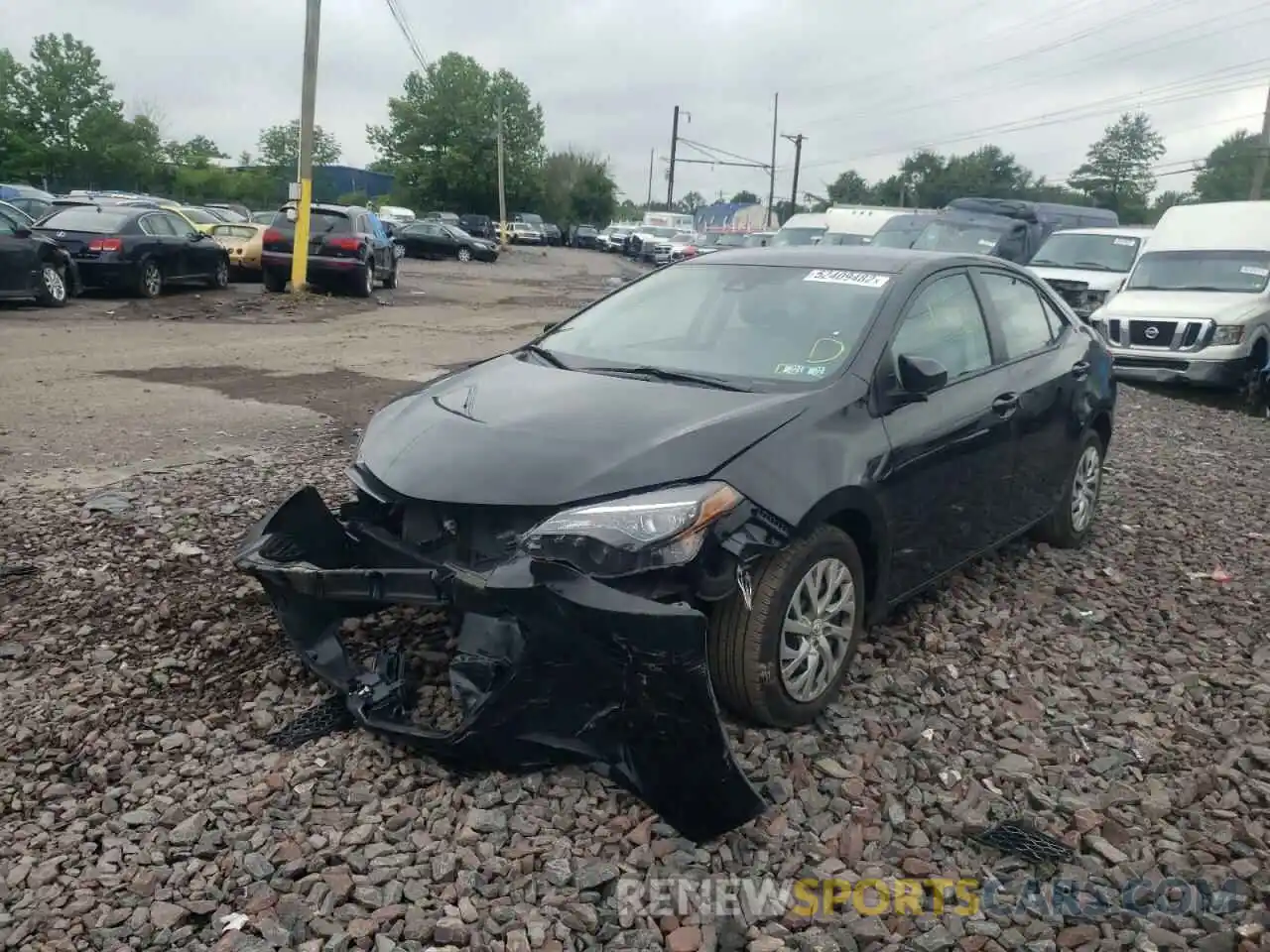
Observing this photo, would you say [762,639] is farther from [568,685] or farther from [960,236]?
[960,236]

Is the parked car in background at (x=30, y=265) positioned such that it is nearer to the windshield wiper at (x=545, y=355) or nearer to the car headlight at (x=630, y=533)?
the windshield wiper at (x=545, y=355)

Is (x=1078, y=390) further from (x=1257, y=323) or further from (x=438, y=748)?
(x=1257, y=323)

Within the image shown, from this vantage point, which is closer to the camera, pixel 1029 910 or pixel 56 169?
pixel 1029 910

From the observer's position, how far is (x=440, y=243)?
1571 inches

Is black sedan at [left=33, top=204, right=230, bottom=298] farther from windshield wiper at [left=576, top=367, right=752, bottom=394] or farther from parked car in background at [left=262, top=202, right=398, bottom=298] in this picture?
windshield wiper at [left=576, top=367, right=752, bottom=394]

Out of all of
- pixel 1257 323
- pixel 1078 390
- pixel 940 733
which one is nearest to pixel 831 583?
pixel 940 733

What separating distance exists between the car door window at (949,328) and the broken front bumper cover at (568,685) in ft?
6.24

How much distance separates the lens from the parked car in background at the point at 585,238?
6315cm

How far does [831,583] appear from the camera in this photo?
371 centimetres

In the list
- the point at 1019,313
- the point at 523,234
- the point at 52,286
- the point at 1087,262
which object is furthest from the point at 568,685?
the point at 523,234

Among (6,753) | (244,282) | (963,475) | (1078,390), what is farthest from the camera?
(244,282)

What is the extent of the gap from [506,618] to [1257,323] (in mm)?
12325

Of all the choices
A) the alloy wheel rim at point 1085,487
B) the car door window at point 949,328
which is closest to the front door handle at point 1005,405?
the car door window at point 949,328

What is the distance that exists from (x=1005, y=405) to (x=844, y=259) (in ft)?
3.14
